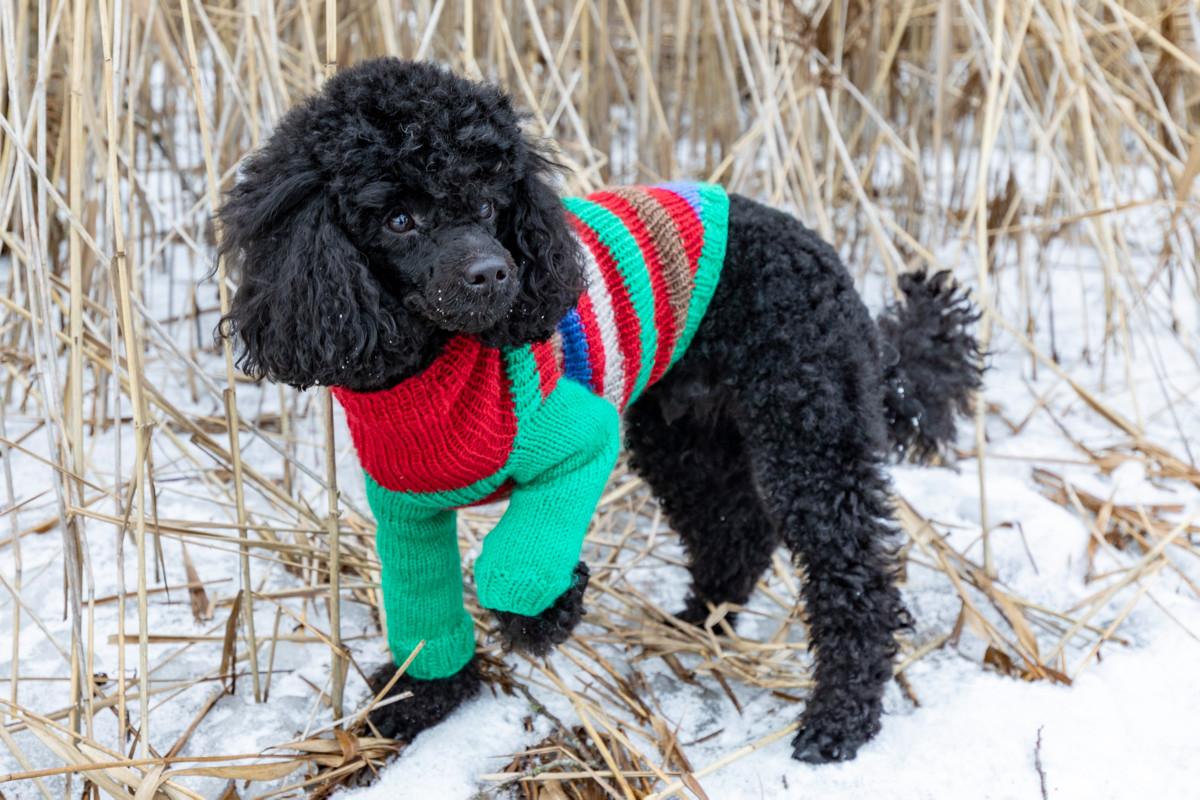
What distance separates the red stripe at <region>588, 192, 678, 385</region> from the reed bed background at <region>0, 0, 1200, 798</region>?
9.3 inches

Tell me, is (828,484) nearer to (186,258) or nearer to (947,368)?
(947,368)

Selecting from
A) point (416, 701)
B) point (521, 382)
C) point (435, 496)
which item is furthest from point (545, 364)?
point (416, 701)

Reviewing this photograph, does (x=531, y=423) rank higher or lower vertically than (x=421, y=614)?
higher

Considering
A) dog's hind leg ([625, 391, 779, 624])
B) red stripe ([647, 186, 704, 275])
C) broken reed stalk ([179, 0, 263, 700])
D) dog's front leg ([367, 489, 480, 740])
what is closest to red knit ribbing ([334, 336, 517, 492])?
dog's front leg ([367, 489, 480, 740])

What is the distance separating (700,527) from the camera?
7.94 ft

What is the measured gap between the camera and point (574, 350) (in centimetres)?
182

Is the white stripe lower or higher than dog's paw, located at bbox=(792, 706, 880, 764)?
higher

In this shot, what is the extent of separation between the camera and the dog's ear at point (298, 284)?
1486 mm

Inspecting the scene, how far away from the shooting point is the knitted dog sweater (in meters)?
1.67

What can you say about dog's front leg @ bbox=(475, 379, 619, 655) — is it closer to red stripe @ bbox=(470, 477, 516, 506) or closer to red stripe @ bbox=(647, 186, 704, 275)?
red stripe @ bbox=(470, 477, 516, 506)

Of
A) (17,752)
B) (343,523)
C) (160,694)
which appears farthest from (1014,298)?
(17,752)

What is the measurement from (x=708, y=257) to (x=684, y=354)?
0.69ft

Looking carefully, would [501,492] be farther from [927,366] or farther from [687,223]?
[927,366]

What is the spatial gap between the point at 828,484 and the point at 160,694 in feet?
4.34
